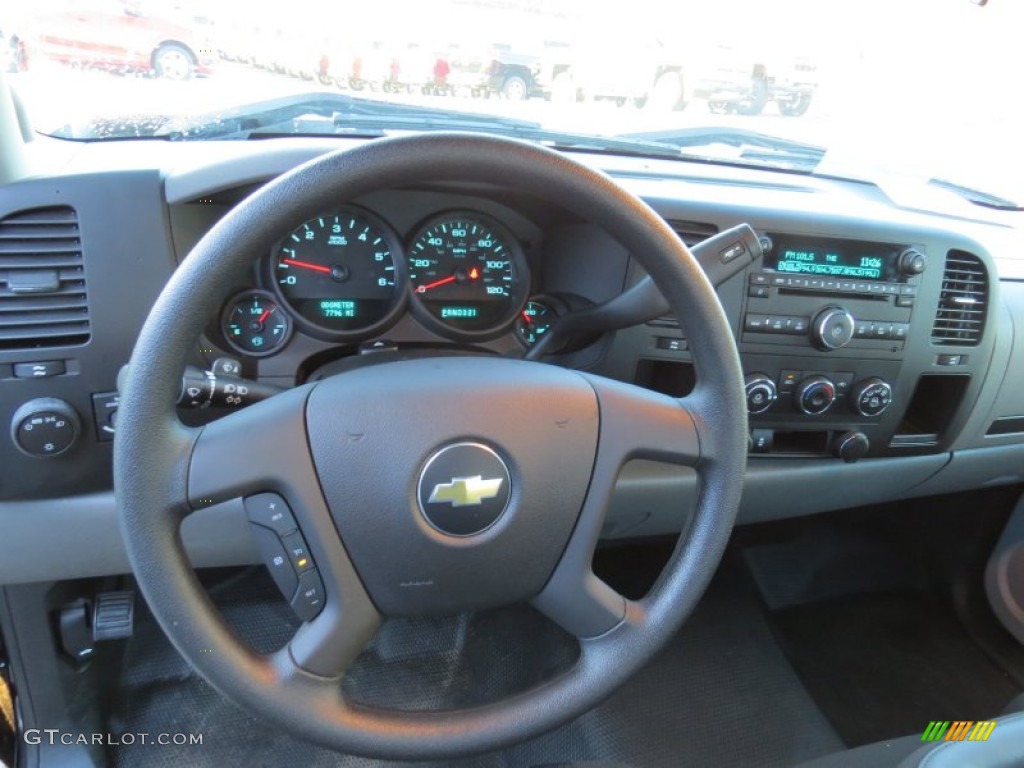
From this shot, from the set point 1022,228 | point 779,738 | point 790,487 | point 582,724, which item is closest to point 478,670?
point 582,724

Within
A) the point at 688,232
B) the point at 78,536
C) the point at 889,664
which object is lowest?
the point at 889,664

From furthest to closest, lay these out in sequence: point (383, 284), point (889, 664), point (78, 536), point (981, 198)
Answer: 1. point (981, 198)
2. point (889, 664)
3. point (383, 284)
4. point (78, 536)

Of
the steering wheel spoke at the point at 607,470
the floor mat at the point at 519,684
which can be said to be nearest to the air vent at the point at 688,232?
the steering wheel spoke at the point at 607,470

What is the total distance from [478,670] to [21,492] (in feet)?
3.56

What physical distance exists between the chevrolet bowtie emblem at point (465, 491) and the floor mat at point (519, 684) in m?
0.98

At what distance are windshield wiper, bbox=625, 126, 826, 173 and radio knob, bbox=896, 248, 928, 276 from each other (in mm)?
515

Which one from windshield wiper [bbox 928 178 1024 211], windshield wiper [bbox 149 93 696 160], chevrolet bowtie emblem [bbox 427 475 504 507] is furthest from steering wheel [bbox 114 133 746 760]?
windshield wiper [bbox 928 178 1024 211]

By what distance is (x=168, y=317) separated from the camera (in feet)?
2.66

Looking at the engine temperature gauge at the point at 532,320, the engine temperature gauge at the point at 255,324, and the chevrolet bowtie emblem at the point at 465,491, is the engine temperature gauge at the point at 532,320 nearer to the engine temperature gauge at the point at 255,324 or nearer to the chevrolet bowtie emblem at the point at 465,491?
the engine temperature gauge at the point at 255,324

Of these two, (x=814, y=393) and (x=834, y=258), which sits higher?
(x=834, y=258)

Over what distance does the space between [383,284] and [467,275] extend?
0.17m

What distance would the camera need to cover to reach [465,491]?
912 mm

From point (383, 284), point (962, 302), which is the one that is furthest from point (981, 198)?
point (383, 284)

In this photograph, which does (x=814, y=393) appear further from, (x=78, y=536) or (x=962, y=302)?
(x=78, y=536)
